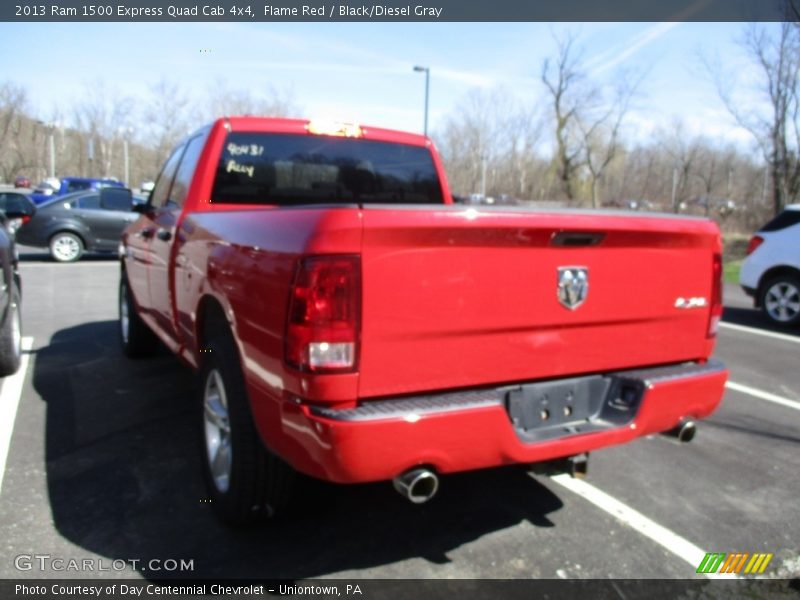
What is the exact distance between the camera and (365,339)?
2207mm

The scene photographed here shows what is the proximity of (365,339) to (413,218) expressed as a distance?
0.46m

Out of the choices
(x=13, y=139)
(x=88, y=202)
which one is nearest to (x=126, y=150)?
(x=13, y=139)

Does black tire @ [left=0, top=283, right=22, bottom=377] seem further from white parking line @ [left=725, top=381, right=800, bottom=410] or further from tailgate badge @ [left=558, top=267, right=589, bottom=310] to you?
white parking line @ [left=725, top=381, right=800, bottom=410]

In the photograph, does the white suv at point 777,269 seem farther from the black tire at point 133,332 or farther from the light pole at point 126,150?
the light pole at point 126,150

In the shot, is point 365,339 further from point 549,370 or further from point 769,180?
point 769,180

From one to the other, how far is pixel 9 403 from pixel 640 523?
4338 mm

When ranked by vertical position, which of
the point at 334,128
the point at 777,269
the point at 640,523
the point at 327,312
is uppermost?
the point at 334,128

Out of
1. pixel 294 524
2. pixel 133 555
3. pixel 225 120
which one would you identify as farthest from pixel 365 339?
pixel 225 120

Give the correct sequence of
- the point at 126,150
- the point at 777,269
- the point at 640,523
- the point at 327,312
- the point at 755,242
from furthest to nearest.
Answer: the point at 126,150 → the point at 755,242 → the point at 777,269 → the point at 640,523 → the point at 327,312

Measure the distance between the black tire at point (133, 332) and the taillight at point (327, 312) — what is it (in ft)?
12.7

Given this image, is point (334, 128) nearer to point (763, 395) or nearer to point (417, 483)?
point (417, 483)

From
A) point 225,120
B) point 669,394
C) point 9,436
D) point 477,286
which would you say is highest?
point 225,120

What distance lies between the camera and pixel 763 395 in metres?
5.38

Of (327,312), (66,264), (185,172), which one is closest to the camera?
(327,312)
